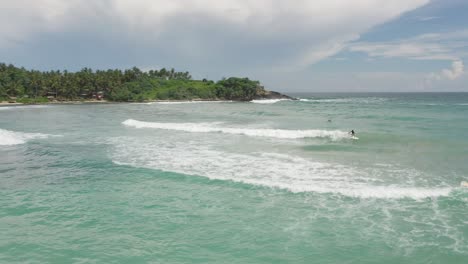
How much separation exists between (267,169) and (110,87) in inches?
4066

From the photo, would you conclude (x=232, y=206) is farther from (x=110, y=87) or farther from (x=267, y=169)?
(x=110, y=87)

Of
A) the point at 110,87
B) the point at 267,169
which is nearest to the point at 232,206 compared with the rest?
the point at 267,169

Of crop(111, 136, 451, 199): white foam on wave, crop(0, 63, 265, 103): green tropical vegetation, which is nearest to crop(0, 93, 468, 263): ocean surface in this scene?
crop(111, 136, 451, 199): white foam on wave

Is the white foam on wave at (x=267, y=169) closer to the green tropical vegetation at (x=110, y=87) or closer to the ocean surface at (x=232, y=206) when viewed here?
the ocean surface at (x=232, y=206)

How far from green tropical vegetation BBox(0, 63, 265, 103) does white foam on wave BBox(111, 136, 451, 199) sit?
8612 cm

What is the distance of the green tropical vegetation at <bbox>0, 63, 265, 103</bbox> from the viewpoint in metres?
95.4

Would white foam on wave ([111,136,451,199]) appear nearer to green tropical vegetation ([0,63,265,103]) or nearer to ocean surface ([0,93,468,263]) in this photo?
ocean surface ([0,93,468,263])

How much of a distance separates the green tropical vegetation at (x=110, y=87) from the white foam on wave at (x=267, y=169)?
86.1m

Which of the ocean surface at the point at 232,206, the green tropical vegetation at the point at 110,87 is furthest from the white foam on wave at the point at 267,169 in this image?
the green tropical vegetation at the point at 110,87

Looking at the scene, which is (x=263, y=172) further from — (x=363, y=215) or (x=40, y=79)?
(x=40, y=79)

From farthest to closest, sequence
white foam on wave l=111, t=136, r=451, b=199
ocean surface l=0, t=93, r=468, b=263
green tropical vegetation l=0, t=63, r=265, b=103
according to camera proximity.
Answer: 1. green tropical vegetation l=0, t=63, r=265, b=103
2. white foam on wave l=111, t=136, r=451, b=199
3. ocean surface l=0, t=93, r=468, b=263

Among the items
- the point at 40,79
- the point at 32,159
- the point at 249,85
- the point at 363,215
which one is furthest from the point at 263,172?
the point at 249,85

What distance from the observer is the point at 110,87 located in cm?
10875

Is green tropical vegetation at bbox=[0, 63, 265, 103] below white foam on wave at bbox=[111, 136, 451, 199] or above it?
above
